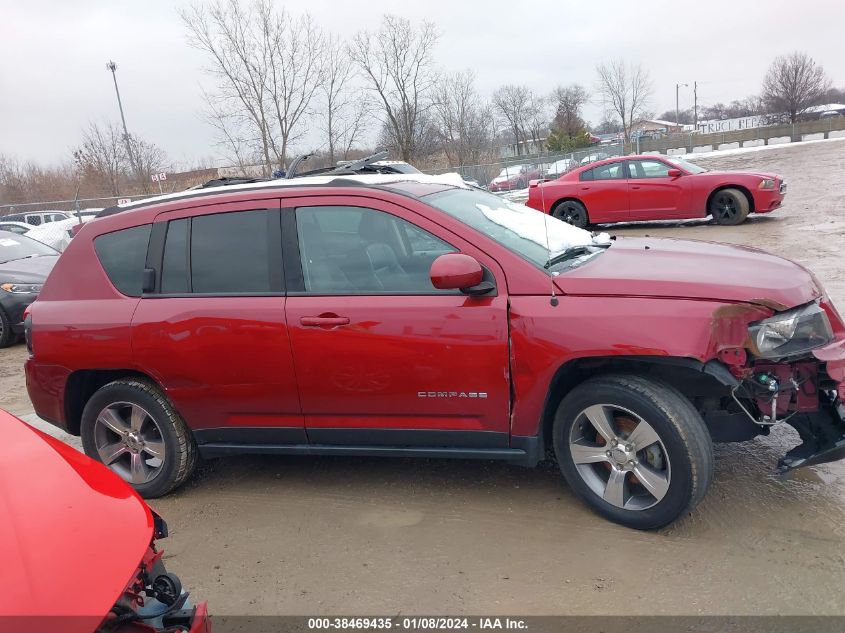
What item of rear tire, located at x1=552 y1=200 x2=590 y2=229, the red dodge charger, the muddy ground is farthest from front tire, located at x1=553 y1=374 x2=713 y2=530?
rear tire, located at x1=552 y1=200 x2=590 y2=229

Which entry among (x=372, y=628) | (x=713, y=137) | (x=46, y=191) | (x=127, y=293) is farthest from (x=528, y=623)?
(x=713, y=137)

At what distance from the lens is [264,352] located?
11.1 feet

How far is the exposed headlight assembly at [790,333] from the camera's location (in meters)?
2.79

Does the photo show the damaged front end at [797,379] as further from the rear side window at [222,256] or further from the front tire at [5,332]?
the front tire at [5,332]

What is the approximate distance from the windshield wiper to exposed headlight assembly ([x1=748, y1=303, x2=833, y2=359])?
956 mm

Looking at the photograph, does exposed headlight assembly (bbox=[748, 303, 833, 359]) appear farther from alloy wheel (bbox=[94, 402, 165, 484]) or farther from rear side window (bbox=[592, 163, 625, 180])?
rear side window (bbox=[592, 163, 625, 180])

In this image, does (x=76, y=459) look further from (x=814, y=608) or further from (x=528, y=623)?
(x=814, y=608)

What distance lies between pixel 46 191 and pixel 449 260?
41776mm

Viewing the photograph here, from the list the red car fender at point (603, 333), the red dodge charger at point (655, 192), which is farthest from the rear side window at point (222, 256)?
the red dodge charger at point (655, 192)

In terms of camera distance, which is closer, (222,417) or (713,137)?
(222,417)

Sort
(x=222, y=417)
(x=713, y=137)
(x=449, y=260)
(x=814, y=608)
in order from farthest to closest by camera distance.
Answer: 1. (x=713, y=137)
2. (x=222, y=417)
3. (x=449, y=260)
4. (x=814, y=608)

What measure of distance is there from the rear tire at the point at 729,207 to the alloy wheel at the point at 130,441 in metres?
11.2

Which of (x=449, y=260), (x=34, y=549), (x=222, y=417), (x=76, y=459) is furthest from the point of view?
(x=222, y=417)

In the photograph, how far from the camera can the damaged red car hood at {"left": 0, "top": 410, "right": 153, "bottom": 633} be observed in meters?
1.46
